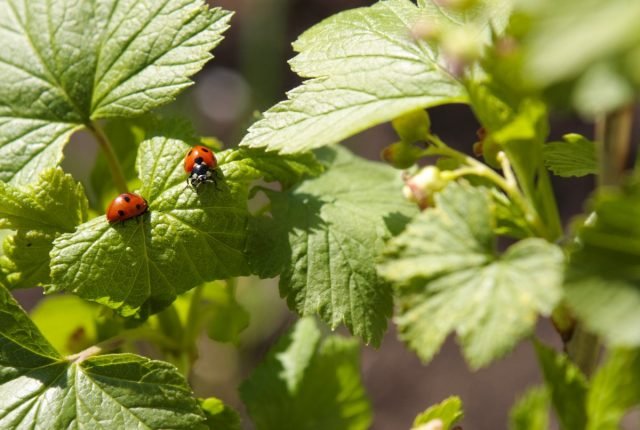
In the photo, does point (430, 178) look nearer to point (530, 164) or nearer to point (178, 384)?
point (530, 164)

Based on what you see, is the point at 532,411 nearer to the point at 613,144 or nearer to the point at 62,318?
the point at 613,144

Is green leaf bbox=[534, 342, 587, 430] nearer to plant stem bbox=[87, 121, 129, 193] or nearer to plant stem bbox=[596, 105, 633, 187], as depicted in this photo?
plant stem bbox=[596, 105, 633, 187]

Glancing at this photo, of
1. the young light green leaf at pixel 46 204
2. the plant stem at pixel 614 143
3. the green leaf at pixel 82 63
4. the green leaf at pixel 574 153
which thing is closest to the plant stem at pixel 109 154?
the green leaf at pixel 82 63

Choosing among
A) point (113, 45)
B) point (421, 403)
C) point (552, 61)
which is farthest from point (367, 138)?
point (552, 61)

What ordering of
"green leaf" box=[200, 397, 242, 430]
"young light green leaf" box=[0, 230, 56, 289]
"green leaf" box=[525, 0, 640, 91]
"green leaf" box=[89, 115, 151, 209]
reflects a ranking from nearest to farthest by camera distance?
"green leaf" box=[525, 0, 640, 91] < "young light green leaf" box=[0, 230, 56, 289] < "green leaf" box=[200, 397, 242, 430] < "green leaf" box=[89, 115, 151, 209]

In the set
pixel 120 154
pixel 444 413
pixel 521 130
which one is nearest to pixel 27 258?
pixel 120 154

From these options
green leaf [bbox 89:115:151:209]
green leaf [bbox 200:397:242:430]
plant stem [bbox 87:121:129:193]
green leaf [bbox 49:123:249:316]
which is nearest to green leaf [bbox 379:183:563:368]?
green leaf [bbox 49:123:249:316]
